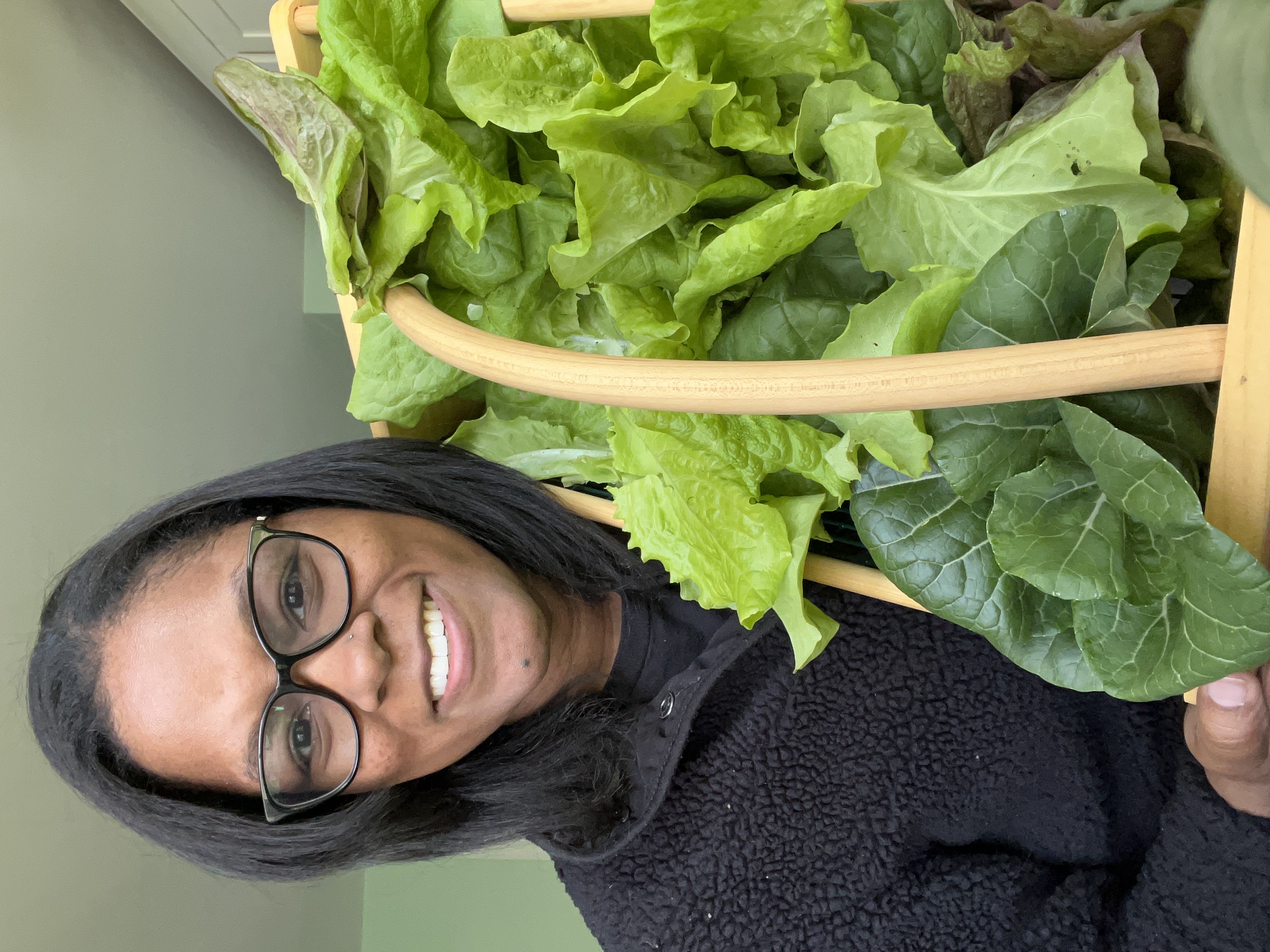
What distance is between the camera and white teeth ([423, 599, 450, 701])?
0.68 meters

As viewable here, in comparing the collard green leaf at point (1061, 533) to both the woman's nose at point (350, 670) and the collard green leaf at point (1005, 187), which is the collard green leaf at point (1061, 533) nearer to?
the collard green leaf at point (1005, 187)

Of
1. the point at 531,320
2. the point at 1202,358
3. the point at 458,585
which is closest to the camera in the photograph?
the point at 1202,358

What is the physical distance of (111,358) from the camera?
3.34 feet

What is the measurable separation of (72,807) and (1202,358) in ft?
3.73

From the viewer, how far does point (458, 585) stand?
26.7 inches

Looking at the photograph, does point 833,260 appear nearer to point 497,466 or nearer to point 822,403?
point 822,403

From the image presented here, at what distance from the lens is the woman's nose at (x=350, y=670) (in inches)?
24.7

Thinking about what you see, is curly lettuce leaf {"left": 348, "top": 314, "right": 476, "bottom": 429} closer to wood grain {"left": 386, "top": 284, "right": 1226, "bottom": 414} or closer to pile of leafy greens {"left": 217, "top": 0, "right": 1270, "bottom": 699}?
pile of leafy greens {"left": 217, "top": 0, "right": 1270, "bottom": 699}

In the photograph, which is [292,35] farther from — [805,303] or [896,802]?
[896,802]

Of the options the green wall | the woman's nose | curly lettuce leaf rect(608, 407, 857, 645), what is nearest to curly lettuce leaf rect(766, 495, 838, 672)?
curly lettuce leaf rect(608, 407, 857, 645)

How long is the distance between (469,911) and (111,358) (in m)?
1.06

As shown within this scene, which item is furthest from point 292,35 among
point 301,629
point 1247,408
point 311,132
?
point 1247,408

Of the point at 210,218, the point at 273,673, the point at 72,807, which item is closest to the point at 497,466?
the point at 273,673

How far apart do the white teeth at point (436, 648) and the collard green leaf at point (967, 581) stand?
379 mm
